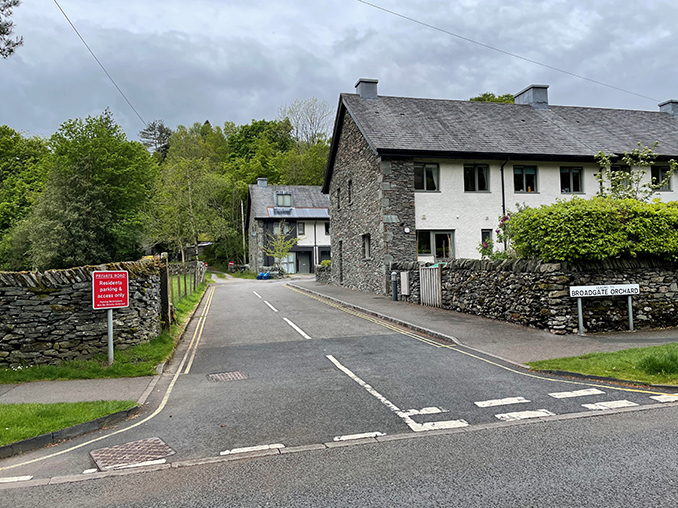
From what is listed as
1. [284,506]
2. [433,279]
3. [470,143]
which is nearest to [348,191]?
[470,143]

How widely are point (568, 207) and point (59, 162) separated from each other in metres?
47.5

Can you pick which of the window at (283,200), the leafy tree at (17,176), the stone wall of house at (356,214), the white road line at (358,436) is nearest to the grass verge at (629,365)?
the white road line at (358,436)

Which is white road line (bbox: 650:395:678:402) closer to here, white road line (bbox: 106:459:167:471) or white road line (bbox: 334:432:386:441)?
white road line (bbox: 334:432:386:441)

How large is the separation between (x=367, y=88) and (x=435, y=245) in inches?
395

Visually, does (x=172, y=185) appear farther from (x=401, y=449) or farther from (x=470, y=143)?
(x=401, y=449)

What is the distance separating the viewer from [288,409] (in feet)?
23.8

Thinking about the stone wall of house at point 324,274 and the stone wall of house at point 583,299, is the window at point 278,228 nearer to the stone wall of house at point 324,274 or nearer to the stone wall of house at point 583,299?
the stone wall of house at point 324,274

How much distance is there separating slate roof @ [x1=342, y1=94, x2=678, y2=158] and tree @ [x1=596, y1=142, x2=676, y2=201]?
1.40 m

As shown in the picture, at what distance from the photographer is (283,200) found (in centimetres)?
5788

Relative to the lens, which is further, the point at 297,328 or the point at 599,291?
the point at 297,328

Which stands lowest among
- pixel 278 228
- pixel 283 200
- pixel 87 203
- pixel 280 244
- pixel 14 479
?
pixel 14 479

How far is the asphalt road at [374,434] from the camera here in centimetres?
452

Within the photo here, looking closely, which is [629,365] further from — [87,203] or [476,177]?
[87,203]

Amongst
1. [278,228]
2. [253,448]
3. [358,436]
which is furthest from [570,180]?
[278,228]
